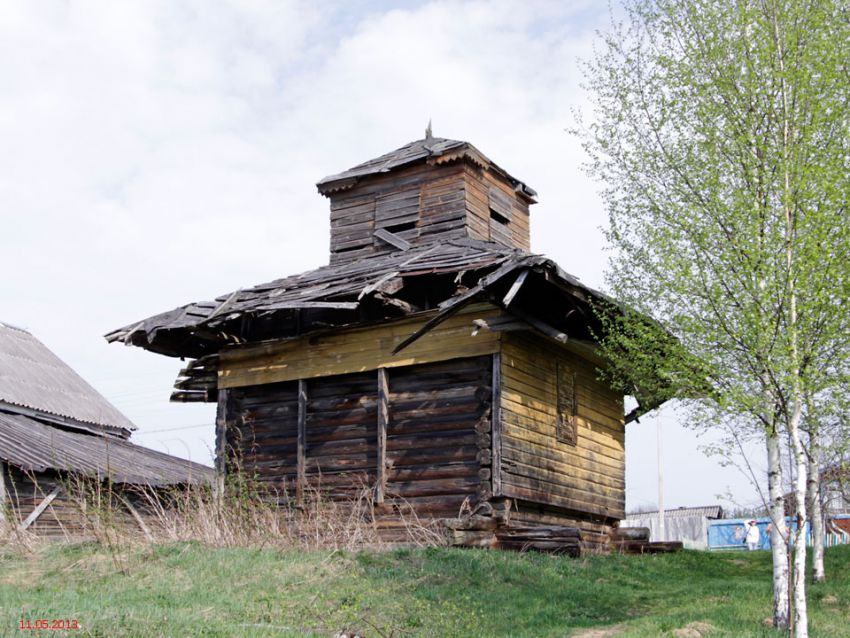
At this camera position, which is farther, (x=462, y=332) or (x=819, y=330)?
(x=462, y=332)

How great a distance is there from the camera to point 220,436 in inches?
664

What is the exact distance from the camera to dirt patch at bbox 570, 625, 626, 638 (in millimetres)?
8891

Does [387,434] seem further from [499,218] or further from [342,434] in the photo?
[499,218]

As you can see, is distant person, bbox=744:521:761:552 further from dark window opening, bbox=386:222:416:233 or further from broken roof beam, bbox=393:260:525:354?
broken roof beam, bbox=393:260:525:354

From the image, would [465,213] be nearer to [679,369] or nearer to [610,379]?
[610,379]

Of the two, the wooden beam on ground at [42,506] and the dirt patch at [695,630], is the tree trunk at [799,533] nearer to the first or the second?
the dirt patch at [695,630]

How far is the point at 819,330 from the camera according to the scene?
9.62 meters

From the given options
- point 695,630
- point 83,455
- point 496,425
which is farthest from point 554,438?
point 83,455

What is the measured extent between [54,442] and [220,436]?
8.58m

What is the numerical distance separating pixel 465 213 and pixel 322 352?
437cm

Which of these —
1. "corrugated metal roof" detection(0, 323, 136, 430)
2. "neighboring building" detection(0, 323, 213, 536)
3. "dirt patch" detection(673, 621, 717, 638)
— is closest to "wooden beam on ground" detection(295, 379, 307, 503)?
"neighboring building" detection(0, 323, 213, 536)

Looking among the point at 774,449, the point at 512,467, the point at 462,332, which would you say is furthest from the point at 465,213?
the point at 774,449

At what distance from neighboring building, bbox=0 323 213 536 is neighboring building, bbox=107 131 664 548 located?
304 cm
